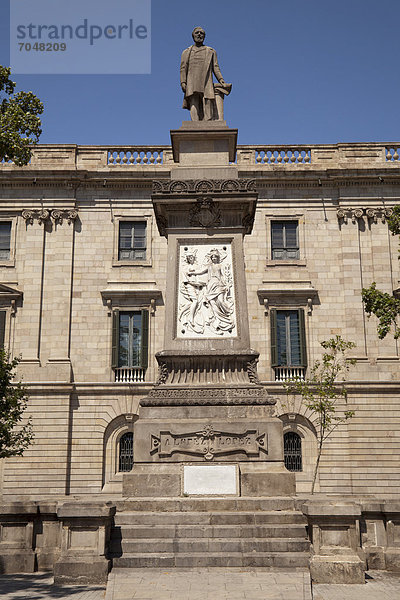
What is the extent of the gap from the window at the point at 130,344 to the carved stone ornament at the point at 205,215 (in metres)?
15.5

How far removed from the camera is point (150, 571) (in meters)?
9.14

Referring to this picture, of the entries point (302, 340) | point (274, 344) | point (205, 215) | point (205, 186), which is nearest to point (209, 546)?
point (205, 215)

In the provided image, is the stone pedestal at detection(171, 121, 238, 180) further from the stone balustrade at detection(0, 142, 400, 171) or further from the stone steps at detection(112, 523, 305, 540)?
the stone balustrade at detection(0, 142, 400, 171)

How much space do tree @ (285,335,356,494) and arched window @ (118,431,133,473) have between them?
22.7 feet

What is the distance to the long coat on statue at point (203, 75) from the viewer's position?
14227 millimetres

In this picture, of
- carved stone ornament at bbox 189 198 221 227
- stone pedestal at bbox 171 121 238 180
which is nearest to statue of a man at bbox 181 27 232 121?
stone pedestal at bbox 171 121 238 180

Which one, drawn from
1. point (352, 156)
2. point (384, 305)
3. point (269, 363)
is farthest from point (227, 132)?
point (352, 156)

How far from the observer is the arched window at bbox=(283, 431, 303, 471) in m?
27.1

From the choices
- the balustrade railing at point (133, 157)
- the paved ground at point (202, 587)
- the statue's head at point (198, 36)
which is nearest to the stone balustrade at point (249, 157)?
the balustrade railing at point (133, 157)

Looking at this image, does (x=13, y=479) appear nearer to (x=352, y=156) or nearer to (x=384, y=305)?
(x=384, y=305)

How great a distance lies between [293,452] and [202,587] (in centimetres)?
1969

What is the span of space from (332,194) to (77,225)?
11.4 metres

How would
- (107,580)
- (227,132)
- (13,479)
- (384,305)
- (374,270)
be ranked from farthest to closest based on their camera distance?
1. (374,270)
2. (13,479)
3. (384,305)
4. (227,132)
5. (107,580)

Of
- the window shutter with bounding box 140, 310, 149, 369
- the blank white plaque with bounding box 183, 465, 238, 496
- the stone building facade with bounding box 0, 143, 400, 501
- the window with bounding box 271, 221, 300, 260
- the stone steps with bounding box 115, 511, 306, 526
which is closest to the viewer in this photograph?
the stone steps with bounding box 115, 511, 306, 526
